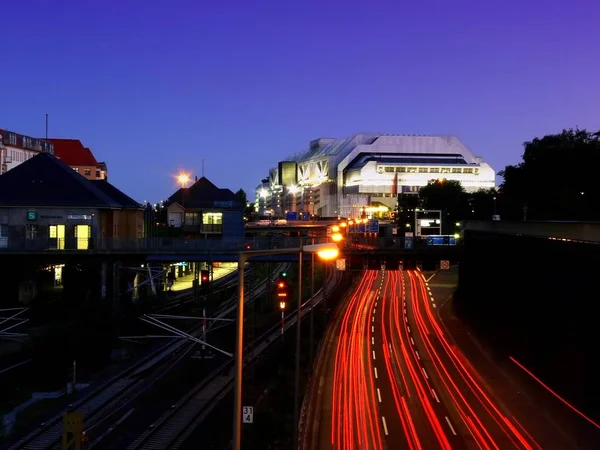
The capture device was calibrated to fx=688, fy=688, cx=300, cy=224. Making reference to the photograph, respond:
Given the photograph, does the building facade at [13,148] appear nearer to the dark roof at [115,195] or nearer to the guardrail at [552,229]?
the dark roof at [115,195]

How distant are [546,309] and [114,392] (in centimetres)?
2367

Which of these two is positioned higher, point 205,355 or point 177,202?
point 177,202

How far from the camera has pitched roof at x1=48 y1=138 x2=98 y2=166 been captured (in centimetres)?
14450

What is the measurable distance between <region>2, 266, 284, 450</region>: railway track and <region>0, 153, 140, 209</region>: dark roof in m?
18.6

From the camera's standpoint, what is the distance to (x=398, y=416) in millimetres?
31312

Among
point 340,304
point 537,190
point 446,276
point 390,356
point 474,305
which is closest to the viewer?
point 390,356

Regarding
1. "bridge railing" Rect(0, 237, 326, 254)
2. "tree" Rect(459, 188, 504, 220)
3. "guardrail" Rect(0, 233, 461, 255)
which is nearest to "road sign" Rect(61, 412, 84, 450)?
"guardrail" Rect(0, 233, 461, 255)

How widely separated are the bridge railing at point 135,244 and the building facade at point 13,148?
60.1m

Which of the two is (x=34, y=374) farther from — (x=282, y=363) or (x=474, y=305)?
(x=474, y=305)

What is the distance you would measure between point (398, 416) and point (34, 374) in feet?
69.0

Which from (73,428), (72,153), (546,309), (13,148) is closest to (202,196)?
(13,148)

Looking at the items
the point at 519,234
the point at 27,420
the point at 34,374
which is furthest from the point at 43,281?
the point at 519,234

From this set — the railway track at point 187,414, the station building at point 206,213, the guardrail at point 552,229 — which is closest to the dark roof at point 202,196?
the station building at point 206,213

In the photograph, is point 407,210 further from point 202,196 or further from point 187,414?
point 187,414
